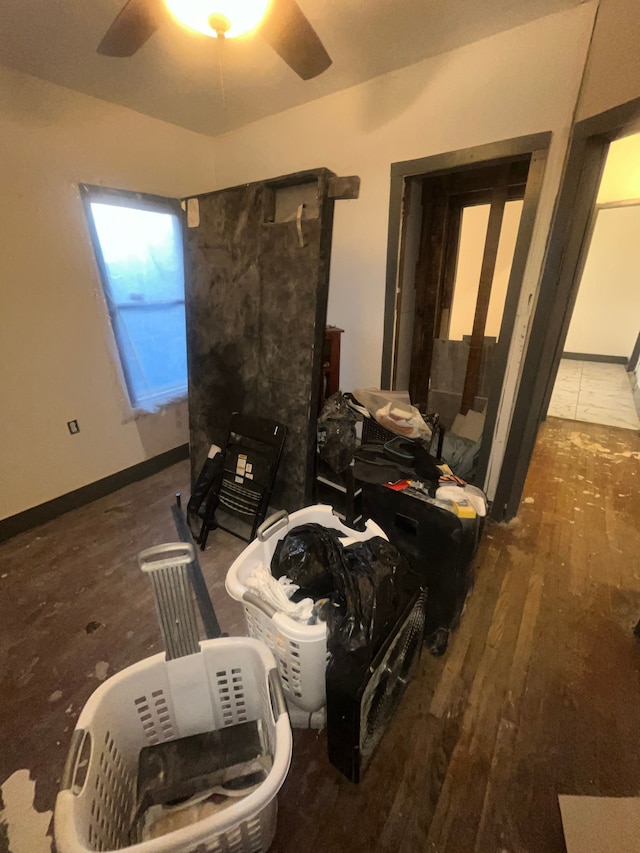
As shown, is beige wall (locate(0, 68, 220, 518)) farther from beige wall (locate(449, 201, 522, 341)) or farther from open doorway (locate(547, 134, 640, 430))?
open doorway (locate(547, 134, 640, 430))

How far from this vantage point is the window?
7.48 feet

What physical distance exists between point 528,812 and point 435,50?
308 centimetres

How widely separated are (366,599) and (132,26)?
6.68ft

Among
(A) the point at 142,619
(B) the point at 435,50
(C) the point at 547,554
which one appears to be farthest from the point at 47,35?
(C) the point at 547,554

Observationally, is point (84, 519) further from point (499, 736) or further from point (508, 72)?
point (508, 72)

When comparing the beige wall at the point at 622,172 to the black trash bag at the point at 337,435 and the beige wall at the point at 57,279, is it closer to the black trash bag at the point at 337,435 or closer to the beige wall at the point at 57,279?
the black trash bag at the point at 337,435

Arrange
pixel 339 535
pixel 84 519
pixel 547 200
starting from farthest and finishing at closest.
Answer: pixel 84 519 → pixel 547 200 → pixel 339 535

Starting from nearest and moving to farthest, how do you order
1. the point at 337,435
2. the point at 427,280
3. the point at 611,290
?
the point at 337,435 → the point at 427,280 → the point at 611,290

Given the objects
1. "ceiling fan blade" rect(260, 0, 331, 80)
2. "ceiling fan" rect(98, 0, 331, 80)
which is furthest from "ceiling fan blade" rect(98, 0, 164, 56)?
"ceiling fan blade" rect(260, 0, 331, 80)

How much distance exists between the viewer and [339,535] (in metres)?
1.33

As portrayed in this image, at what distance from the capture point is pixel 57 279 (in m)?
2.12

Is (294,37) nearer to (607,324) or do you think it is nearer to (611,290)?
(611,290)

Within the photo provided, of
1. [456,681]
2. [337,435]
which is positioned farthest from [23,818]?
[337,435]

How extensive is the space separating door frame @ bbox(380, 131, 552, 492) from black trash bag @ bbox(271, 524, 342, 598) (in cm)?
140
